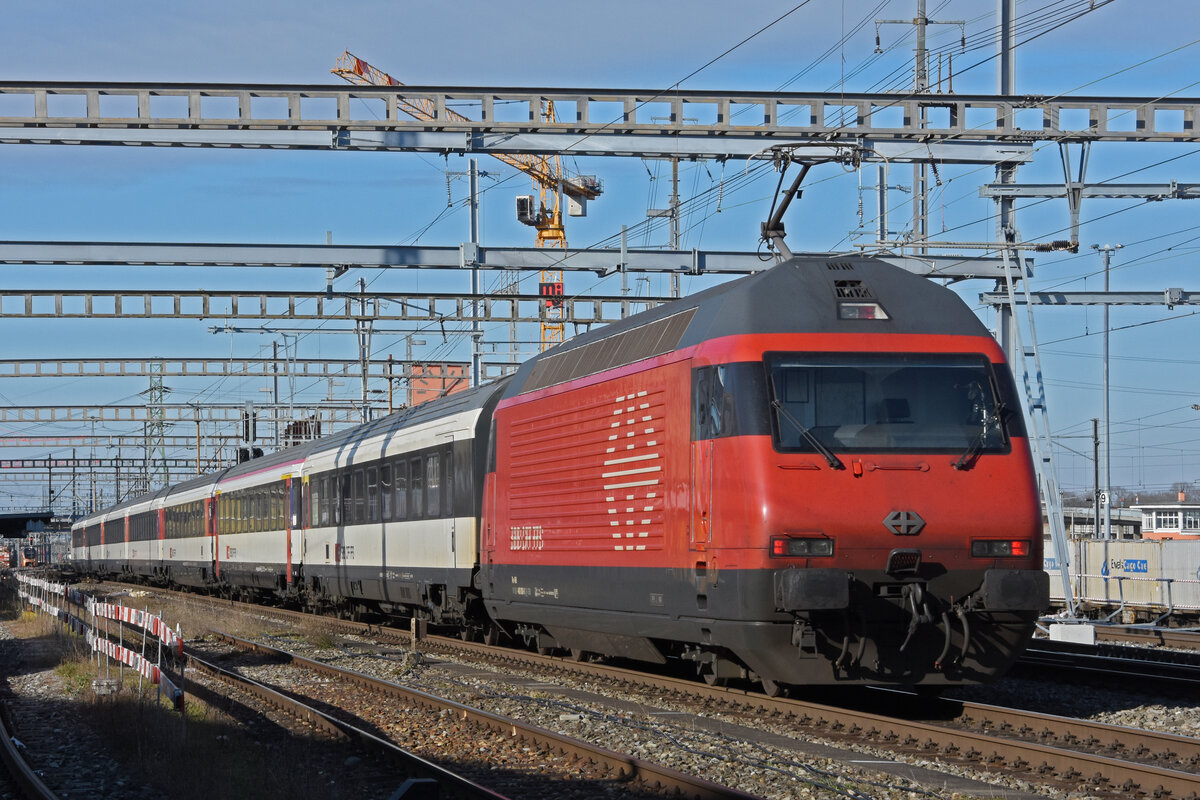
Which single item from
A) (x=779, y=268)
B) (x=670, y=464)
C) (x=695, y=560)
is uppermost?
(x=779, y=268)

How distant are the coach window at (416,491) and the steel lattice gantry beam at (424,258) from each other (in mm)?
4624

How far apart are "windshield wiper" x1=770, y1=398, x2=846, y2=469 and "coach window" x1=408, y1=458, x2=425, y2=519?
10.8m

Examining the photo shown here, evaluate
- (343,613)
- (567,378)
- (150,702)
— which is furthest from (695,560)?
(343,613)

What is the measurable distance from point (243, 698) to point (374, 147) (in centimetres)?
809

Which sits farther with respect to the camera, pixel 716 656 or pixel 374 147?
pixel 374 147

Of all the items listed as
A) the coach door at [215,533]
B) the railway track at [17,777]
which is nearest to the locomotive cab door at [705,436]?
the railway track at [17,777]

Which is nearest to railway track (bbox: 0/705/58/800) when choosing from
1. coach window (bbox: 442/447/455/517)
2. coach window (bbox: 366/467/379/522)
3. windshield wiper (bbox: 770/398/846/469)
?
windshield wiper (bbox: 770/398/846/469)

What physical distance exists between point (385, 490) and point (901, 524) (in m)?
14.0

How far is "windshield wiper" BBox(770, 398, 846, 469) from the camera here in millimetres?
11000

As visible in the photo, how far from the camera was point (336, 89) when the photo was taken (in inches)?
759

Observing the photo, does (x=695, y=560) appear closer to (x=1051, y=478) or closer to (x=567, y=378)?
(x=567, y=378)

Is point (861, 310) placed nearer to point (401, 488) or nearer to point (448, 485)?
point (448, 485)

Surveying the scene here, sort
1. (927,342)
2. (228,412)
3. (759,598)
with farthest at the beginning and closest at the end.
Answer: (228,412) → (927,342) → (759,598)

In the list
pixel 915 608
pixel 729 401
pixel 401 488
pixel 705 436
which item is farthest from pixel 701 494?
pixel 401 488
